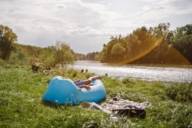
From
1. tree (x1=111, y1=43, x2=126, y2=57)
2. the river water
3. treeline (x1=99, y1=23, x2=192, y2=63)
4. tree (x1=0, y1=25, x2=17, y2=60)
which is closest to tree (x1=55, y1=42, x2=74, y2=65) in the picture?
the river water

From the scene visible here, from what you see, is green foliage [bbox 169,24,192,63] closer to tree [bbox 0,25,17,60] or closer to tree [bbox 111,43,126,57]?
tree [bbox 111,43,126,57]

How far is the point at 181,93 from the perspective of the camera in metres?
16.8

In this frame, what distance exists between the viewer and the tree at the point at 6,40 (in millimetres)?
68000

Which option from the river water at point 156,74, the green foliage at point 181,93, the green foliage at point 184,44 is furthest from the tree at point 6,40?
the green foliage at point 181,93

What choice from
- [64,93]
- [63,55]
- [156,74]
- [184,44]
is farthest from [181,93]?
[184,44]

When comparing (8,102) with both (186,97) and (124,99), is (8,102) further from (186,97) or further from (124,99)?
(186,97)

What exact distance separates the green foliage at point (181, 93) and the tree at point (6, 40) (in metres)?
52.8

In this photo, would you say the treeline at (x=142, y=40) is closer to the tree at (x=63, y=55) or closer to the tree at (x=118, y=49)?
the tree at (x=118, y=49)

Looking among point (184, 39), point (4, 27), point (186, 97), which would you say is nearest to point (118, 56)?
point (184, 39)

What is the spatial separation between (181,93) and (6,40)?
A: 5655 cm

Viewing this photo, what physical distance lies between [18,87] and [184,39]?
55.1m

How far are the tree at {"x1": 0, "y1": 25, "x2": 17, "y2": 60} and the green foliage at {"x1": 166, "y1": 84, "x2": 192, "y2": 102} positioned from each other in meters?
52.8

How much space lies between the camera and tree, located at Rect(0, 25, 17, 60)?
223ft

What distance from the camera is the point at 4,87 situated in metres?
15.6
